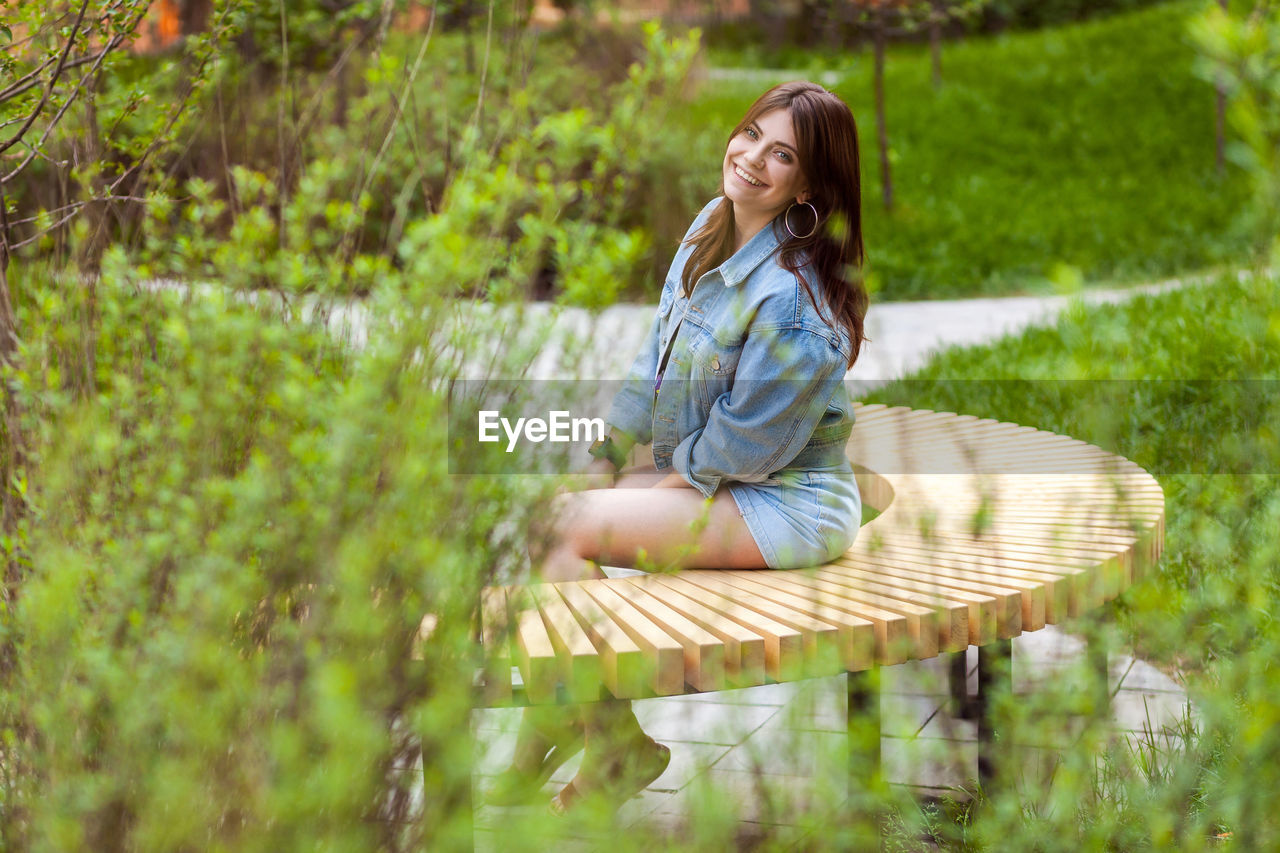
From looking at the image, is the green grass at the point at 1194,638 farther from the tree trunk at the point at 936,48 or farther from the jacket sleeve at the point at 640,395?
the tree trunk at the point at 936,48

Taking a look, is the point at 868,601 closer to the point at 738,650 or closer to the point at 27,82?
the point at 738,650

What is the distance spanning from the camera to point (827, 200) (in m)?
2.51

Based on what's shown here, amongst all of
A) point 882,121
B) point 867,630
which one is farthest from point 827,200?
point 882,121

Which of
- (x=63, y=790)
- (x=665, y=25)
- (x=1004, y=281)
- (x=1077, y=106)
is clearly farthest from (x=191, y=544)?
(x=1077, y=106)

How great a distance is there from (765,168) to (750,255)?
0.60 ft

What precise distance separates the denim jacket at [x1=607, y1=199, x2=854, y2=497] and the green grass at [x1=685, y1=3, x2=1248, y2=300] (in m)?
6.81

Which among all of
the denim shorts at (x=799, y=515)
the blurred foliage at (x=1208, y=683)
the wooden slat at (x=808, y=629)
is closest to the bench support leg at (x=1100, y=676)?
the blurred foliage at (x=1208, y=683)

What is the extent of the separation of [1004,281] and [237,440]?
941cm

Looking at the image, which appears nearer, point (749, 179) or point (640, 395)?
point (749, 179)

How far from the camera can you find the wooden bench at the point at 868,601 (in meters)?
1.71

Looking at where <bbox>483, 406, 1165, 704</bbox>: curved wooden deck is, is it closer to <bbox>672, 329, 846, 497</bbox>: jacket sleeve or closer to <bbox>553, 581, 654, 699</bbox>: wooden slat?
<bbox>553, 581, 654, 699</bbox>: wooden slat

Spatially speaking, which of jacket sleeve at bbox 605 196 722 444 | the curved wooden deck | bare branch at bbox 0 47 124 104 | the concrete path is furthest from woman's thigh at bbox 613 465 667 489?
the concrete path

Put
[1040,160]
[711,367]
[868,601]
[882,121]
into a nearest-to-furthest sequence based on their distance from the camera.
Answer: [868,601], [711,367], [882,121], [1040,160]

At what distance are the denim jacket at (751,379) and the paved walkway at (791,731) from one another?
0.14 m
